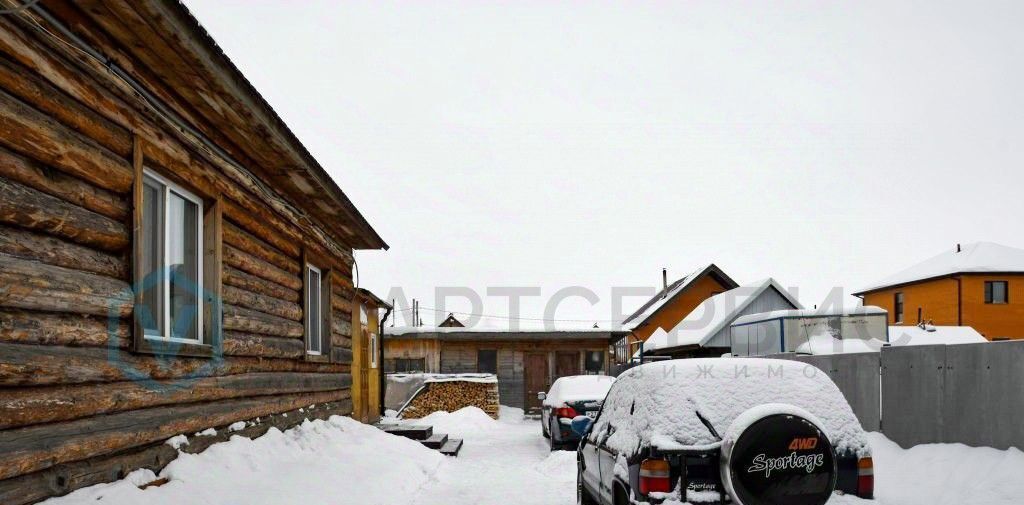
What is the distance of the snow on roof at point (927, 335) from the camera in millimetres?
22969

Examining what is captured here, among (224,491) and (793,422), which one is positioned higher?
(793,422)

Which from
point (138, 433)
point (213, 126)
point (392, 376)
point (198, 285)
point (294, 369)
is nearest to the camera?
point (138, 433)

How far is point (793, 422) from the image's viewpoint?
468 cm

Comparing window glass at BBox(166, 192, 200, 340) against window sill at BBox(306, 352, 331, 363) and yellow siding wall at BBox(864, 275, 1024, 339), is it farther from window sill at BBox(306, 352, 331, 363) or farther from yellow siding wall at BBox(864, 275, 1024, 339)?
yellow siding wall at BBox(864, 275, 1024, 339)

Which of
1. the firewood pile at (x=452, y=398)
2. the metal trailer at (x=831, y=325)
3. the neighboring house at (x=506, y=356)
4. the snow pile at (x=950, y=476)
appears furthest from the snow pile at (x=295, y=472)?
the neighboring house at (x=506, y=356)

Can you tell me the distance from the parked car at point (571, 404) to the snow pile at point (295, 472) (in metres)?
2.82

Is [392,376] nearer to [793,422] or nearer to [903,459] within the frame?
[903,459]

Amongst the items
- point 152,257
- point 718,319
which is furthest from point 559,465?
point 718,319

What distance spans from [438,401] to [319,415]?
48.9 feet

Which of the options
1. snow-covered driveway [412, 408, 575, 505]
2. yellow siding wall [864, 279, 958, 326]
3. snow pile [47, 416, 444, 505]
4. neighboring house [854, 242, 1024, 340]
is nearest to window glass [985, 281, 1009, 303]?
neighboring house [854, 242, 1024, 340]

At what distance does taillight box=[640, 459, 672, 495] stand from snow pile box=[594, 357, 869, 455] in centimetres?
13

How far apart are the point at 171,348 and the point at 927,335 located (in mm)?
24109

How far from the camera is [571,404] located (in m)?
14.3

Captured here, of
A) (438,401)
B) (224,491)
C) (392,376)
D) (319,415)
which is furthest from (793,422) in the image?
(392,376)
